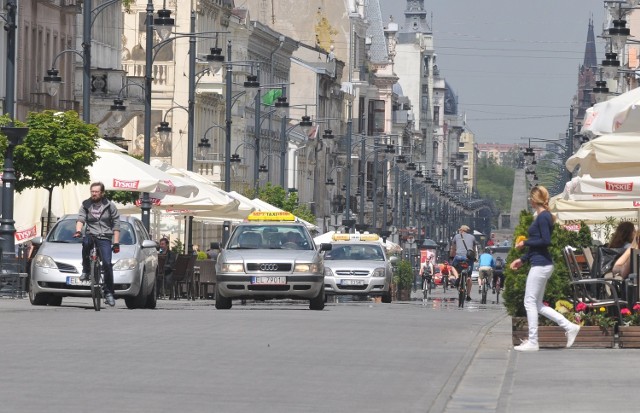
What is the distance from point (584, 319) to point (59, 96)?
156 ft

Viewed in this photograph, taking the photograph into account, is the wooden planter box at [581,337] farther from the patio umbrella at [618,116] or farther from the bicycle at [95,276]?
the bicycle at [95,276]

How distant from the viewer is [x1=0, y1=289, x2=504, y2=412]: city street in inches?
557

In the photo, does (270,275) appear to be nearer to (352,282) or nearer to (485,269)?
(352,282)

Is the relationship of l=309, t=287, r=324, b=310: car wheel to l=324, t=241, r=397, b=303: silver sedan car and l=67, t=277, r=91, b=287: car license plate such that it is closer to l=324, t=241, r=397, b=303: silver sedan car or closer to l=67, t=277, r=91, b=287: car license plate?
l=67, t=277, r=91, b=287: car license plate

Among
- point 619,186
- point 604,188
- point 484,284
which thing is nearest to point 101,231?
point 604,188

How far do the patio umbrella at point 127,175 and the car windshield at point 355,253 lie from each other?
728cm

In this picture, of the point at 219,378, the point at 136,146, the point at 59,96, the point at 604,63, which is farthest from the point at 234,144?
the point at 219,378

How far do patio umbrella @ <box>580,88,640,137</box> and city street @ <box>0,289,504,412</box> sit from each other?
8.82 feet

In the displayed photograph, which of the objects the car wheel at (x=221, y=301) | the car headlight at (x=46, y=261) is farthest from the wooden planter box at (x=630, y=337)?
the car wheel at (x=221, y=301)

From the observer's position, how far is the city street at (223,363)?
1414cm

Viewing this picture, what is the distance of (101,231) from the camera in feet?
92.8

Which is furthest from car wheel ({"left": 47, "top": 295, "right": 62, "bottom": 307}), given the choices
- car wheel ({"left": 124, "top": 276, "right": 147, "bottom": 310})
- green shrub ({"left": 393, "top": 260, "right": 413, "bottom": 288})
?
green shrub ({"left": 393, "top": 260, "right": 413, "bottom": 288})

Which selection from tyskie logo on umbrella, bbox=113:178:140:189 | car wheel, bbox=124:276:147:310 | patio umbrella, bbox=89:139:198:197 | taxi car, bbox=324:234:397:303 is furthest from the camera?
taxi car, bbox=324:234:397:303

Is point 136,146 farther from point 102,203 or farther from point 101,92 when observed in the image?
point 102,203
